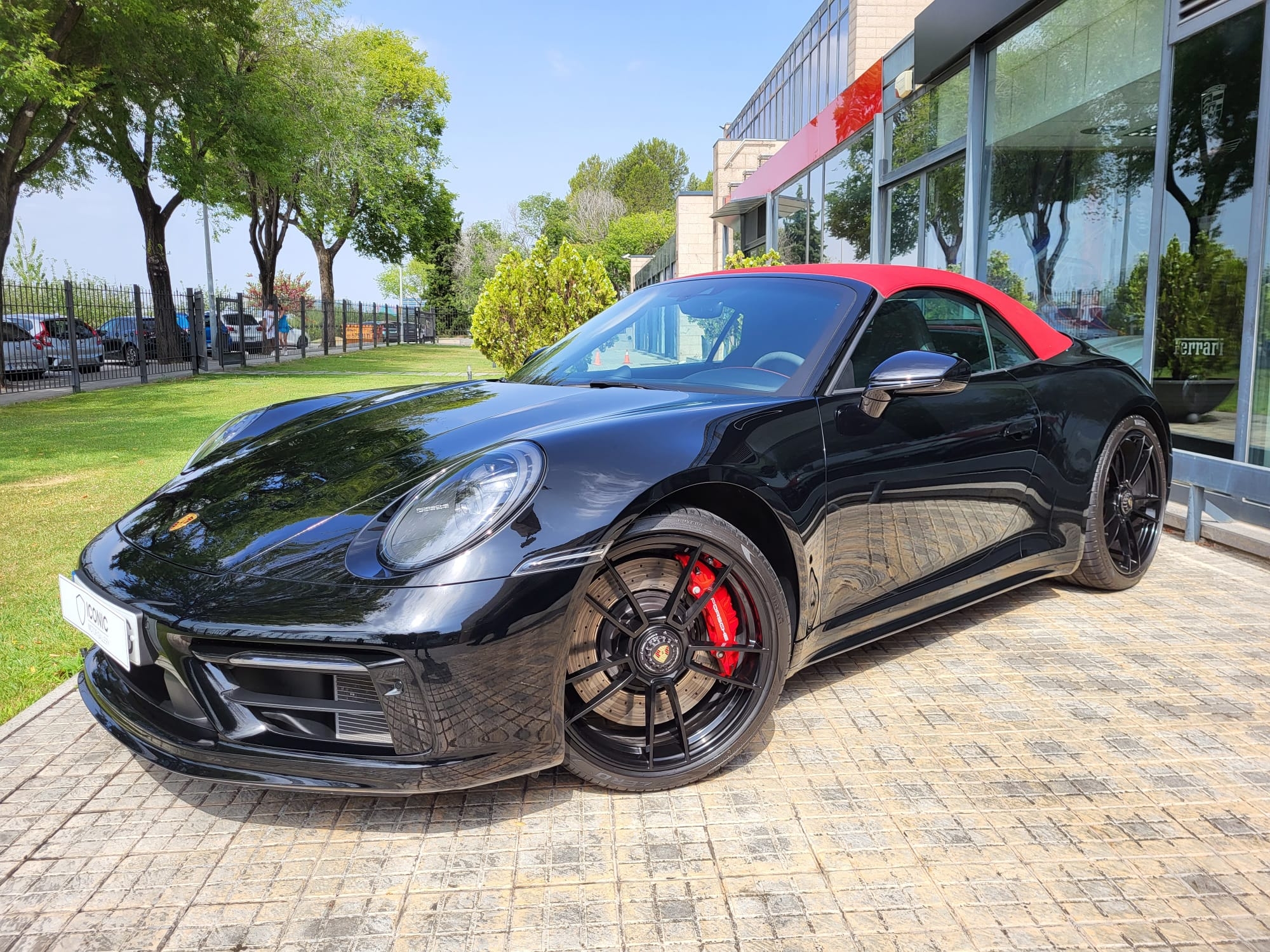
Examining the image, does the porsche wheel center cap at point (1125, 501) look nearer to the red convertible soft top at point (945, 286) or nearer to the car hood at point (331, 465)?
the red convertible soft top at point (945, 286)

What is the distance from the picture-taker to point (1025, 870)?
217cm

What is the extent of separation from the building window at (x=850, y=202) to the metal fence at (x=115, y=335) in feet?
44.3

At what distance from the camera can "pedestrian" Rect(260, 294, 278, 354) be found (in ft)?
96.0

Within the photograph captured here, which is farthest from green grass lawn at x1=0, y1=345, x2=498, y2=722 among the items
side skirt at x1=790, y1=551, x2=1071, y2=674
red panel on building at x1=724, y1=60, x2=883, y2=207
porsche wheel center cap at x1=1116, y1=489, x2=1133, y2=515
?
red panel on building at x1=724, y1=60, x2=883, y2=207

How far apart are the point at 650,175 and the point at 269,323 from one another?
82661 mm

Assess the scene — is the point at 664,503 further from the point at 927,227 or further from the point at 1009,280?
the point at 927,227

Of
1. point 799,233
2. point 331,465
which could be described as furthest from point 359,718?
point 799,233

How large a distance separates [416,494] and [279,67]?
26.9 m

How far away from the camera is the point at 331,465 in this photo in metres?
2.71

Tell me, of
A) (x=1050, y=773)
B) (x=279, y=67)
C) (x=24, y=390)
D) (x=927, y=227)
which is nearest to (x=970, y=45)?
(x=927, y=227)

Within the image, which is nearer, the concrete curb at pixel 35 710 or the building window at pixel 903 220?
the concrete curb at pixel 35 710

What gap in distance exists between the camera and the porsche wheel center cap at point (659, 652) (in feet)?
7.98

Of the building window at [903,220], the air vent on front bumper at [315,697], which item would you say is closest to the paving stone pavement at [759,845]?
the air vent on front bumper at [315,697]

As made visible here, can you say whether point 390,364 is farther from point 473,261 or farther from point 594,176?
point 594,176
